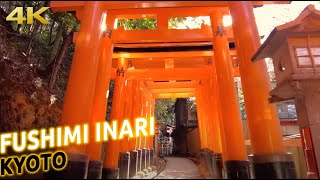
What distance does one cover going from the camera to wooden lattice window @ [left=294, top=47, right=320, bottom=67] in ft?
21.4

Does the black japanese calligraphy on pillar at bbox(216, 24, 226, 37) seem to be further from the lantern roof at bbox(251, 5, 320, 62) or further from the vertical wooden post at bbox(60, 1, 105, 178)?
the vertical wooden post at bbox(60, 1, 105, 178)

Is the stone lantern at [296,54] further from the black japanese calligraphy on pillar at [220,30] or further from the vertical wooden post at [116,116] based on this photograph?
the vertical wooden post at [116,116]

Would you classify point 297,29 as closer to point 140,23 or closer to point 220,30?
point 220,30

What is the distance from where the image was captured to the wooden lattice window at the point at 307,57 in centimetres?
651

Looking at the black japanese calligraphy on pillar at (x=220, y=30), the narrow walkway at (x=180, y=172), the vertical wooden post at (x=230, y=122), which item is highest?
the black japanese calligraphy on pillar at (x=220, y=30)

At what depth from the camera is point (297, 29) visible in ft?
20.7

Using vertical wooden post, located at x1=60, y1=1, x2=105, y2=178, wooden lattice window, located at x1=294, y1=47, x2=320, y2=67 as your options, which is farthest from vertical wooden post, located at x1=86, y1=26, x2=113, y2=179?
wooden lattice window, located at x1=294, y1=47, x2=320, y2=67

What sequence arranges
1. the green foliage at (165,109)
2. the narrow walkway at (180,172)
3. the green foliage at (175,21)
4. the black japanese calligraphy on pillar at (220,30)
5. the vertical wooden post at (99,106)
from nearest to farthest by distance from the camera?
the vertical wooden post at (99,106), the black japanese calligraphy on pillar at (220,30), the narrow walkway at (180,172), the green foliage at (175,21), the green foliage at (165,109)

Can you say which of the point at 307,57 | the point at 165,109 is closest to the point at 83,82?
the point at 307,57

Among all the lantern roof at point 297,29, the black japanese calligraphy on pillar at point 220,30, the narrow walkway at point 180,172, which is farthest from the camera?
the narrow walkway at point 180,172

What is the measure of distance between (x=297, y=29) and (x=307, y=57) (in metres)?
0.83

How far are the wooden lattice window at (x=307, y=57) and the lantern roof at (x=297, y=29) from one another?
36 centimetres

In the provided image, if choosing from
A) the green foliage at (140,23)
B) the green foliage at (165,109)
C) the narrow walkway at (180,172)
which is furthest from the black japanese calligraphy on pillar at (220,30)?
the green foliage at (165,109)

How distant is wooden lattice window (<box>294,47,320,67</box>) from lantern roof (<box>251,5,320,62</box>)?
1.17 ft
